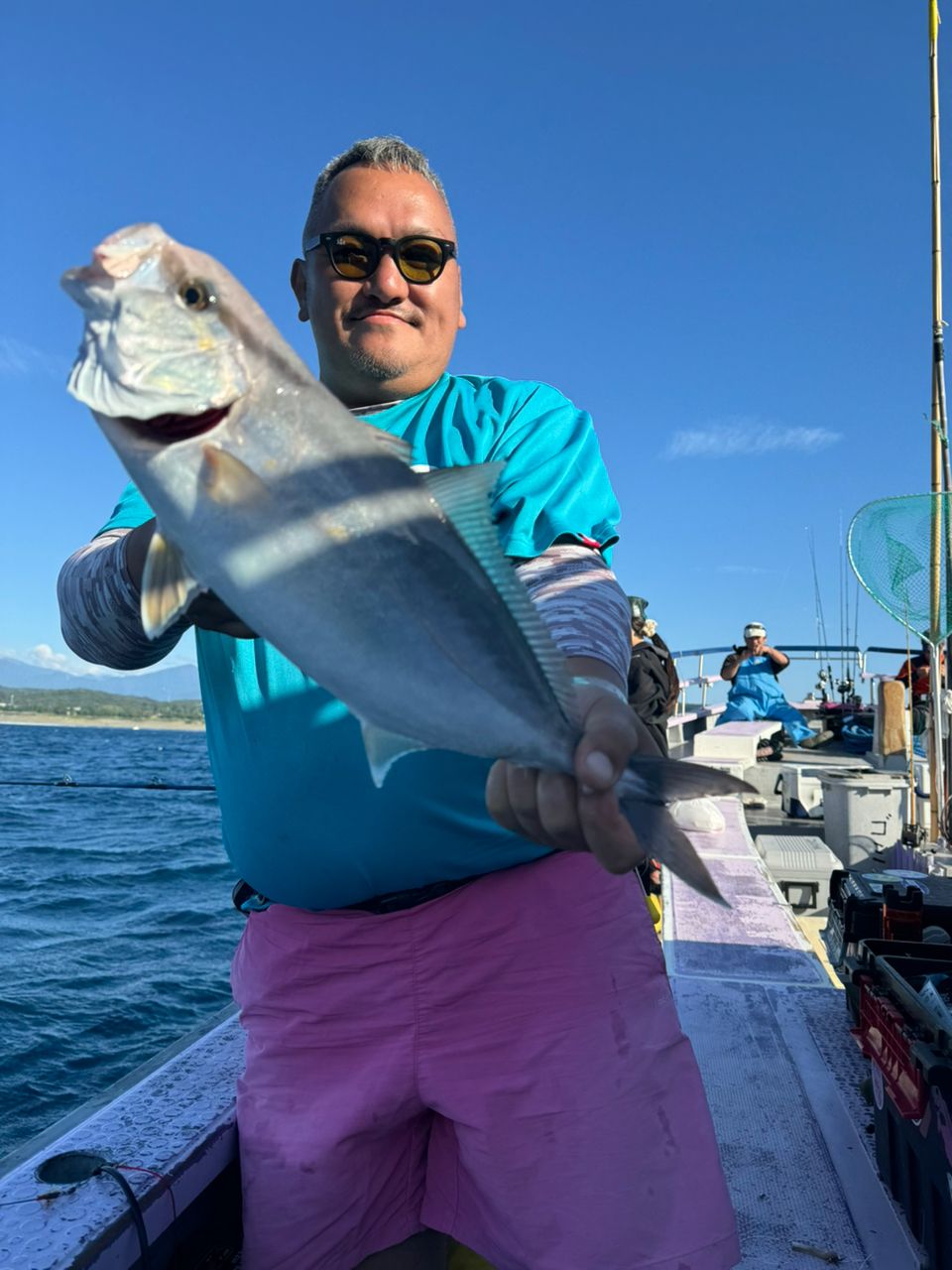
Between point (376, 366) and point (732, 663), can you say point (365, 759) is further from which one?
point (732, 663)

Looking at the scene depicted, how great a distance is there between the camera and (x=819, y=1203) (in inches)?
122

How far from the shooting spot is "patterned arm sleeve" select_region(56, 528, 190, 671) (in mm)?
1835

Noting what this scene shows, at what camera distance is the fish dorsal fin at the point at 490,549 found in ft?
5.07

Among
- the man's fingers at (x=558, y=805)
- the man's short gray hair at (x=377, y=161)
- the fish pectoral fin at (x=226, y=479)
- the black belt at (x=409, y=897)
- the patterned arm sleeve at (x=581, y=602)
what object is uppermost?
the man's short gray hair at (x=377, y=161)

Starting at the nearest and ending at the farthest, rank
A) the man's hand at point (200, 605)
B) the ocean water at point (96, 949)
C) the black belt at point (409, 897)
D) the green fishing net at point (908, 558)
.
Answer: the man's hand at point (200, 605)
the black belt at point (409, 897)
the green fishing net at point (908, 558)
the ocean water at point (96, 949)

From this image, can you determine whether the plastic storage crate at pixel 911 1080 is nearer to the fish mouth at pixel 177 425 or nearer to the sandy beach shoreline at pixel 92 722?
the fish mouth at pixel 177 425

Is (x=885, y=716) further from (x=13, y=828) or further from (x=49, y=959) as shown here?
(x=13, y=828)

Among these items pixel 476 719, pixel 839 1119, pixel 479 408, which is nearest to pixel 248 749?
pixel 476 719

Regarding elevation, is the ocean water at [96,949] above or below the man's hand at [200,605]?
below

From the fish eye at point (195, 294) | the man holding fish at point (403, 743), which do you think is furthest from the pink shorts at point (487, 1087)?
the fish eye at point (195, 294)

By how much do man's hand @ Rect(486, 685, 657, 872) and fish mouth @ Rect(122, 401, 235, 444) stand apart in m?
0.75

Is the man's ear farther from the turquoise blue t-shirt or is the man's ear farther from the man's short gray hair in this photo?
the turquoise blue t-shirt

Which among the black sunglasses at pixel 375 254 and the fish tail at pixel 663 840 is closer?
the fish tail at pixel 663 840

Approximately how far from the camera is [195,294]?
1.44 metres
